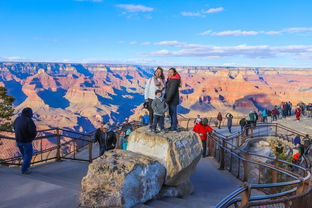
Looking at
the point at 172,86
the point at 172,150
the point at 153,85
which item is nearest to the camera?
the point at 172,150

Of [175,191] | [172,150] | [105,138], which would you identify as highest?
[172,150]

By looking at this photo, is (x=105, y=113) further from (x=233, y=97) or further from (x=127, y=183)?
(x=127, y=183)

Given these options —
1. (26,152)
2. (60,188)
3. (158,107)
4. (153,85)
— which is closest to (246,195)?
(158,107)

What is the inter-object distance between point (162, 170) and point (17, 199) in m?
2.70

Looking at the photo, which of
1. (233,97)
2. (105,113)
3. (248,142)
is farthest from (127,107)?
(248,142)

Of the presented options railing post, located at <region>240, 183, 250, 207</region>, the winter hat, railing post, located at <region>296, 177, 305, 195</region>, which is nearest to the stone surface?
railing post, located at <region>296, 177, 305, 195</region>

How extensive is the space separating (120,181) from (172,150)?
149 centimetres

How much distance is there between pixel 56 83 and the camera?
638 ft

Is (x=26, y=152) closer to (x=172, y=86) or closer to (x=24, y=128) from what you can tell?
(x=24, y=128)

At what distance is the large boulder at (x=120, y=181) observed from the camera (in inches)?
189

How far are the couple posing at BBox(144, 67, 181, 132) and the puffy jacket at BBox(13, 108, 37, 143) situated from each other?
2.75 m

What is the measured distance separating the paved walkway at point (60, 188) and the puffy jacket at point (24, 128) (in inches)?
32.2

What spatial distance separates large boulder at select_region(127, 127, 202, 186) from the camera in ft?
19.6

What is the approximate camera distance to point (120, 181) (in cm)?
493
